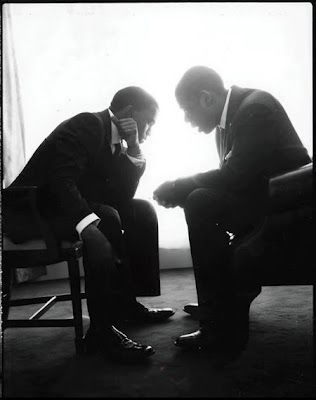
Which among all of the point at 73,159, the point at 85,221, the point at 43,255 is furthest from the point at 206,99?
the point at 43,255

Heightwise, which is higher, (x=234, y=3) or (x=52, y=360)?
(x=234, y=3)

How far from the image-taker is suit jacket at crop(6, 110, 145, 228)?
1.46 m

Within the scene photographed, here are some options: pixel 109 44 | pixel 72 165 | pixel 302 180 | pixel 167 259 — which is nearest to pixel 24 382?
pixel 72 165

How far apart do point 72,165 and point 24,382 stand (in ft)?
2.43

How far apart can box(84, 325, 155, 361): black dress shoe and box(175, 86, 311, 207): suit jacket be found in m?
0.62

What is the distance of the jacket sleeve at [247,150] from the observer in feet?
4.69

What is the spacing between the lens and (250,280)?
1400 millimetres

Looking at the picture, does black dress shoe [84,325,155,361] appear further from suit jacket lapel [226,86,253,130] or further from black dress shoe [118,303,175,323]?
suit jacket lapel [226,86,253,130]

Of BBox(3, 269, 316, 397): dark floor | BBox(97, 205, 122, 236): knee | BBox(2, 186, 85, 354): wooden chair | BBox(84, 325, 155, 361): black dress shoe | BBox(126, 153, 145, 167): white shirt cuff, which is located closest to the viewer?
BBox(3, 269, 316, 397): dark floor

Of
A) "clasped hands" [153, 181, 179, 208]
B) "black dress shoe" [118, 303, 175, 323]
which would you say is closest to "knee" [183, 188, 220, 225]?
"clasped hands" [153, 181, 179, 208]

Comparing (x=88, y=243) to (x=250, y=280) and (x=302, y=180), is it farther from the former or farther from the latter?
(x=302, y=180)

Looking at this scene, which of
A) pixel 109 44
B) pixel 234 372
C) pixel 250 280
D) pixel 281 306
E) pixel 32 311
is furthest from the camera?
pixel 109 44

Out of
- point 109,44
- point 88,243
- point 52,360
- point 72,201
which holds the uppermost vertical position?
point 109,44

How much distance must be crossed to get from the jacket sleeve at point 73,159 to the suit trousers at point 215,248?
40 cm
